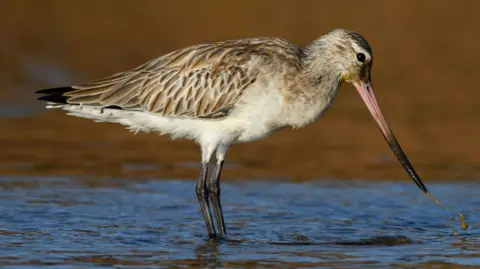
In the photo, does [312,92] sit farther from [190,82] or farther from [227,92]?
[190,82]

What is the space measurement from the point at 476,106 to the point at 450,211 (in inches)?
253

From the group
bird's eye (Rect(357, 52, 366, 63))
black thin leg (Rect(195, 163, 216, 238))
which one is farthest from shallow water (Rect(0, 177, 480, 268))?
bird's eye (Rect(357, 52, 366, 63))

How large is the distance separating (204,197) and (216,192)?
144 mm

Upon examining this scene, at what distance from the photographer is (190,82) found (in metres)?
11.9

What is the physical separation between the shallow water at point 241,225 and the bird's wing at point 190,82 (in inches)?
44.1

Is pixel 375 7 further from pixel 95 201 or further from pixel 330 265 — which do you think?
pixel 330 265

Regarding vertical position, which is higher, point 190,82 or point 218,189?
point 190,82

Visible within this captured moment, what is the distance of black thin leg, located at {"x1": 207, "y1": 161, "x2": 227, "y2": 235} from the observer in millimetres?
11695

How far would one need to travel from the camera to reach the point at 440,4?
23.5 meters

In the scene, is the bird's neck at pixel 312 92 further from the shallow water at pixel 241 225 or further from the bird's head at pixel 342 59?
the shallow water at pixel 241 225

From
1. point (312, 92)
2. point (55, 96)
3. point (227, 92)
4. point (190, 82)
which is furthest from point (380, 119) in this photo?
point (55, 96)

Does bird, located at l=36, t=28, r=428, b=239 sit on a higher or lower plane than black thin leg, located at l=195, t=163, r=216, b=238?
higher

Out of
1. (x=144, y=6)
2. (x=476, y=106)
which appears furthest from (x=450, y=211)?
(x=144, y=6)

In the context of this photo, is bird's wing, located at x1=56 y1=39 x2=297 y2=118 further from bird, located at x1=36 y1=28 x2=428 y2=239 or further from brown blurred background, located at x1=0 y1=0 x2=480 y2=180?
brown blurred background, located at x1=0 y1=0 x2=480 y2=180
